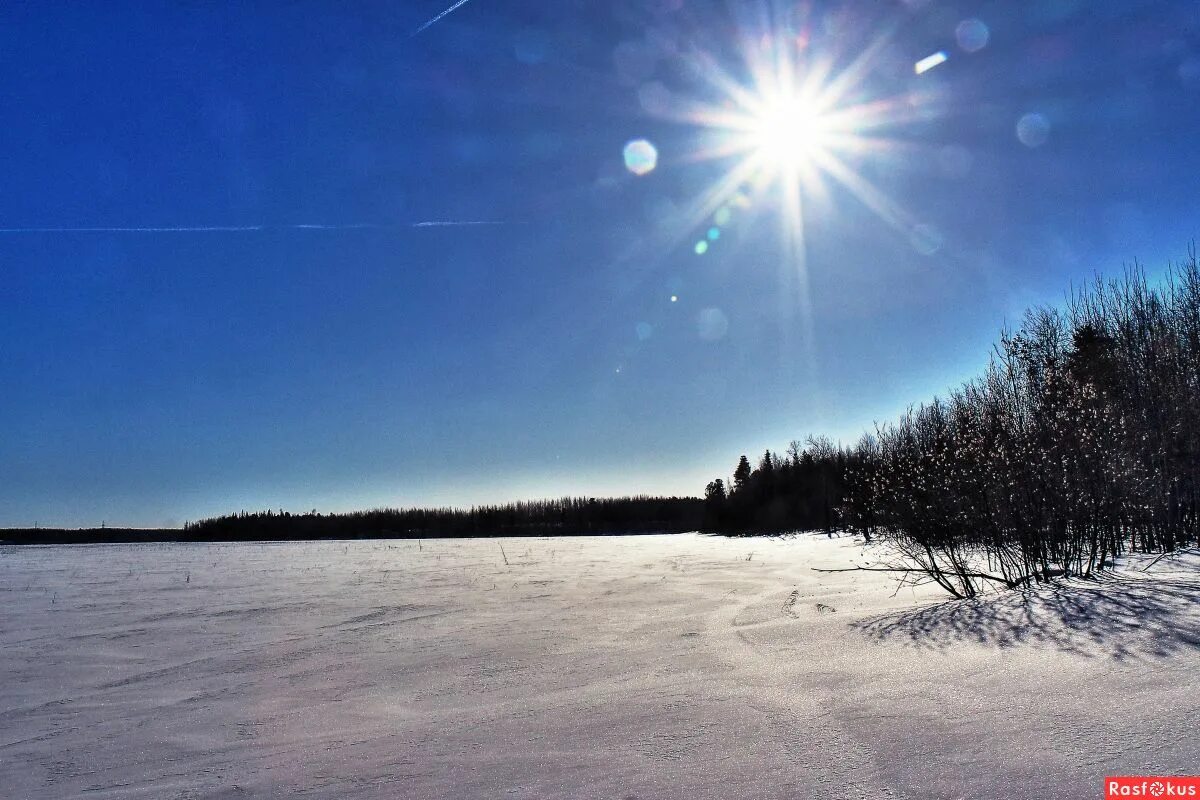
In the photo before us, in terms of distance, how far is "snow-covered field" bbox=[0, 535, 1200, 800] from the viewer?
107 inches

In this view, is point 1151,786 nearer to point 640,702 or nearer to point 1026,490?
point 640,702

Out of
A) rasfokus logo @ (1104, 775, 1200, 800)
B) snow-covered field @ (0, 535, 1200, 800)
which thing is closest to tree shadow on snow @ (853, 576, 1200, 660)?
snow-covered field @ (0, 535, 1200, 800)

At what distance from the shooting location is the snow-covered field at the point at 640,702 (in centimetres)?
273

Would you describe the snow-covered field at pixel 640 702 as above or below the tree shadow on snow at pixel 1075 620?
below

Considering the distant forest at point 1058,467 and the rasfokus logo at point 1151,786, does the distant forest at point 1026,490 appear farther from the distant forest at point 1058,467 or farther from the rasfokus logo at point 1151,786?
the rasfokus logo at point 1151,786

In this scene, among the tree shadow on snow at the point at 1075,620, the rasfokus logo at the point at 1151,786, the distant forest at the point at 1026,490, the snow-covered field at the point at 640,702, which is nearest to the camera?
the rasfokus logo at the point at 1151,786

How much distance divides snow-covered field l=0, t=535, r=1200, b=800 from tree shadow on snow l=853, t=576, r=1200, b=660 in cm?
3

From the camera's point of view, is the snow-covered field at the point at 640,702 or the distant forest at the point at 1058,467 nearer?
the snow-covered field at the point at 640,702

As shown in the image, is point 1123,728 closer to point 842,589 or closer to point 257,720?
point 257,720

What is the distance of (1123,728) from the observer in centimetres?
273

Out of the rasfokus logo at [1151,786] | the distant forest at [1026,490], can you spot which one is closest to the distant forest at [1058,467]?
the distant forest at [1026,490]

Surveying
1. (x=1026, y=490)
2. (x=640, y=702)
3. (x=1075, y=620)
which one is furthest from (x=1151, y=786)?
(x=1026, y=490)

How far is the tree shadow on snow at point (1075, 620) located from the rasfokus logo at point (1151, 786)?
1539mm

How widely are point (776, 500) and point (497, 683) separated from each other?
58.2 meters
